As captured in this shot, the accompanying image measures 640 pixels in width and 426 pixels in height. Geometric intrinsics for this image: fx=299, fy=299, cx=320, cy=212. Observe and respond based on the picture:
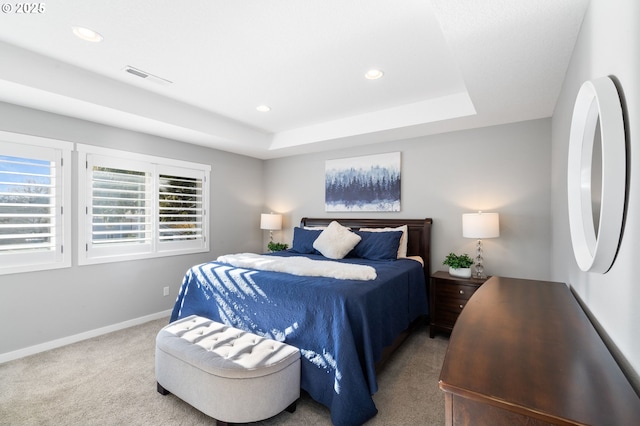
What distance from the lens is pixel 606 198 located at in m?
1.00

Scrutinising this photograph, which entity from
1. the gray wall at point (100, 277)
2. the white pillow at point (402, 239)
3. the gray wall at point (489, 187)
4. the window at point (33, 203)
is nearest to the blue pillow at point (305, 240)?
the gray wall at point (489, 187)

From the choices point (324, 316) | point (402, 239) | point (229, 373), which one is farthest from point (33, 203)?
point (402, 239)

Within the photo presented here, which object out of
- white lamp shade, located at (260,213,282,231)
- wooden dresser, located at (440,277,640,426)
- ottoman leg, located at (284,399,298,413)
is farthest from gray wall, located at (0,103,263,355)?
wooden dresser, located at (440,277,640,426)

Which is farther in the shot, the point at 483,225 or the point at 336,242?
the point at 336,242

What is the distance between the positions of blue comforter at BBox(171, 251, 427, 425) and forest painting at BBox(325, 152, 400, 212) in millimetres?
1442

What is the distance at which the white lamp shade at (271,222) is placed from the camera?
502 cm

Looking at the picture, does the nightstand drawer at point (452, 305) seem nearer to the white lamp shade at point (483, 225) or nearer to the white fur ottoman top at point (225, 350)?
the white lamp shade at point (483, 225)

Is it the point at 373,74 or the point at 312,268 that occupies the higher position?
→ the point at 373,74

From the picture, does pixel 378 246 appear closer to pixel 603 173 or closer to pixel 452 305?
pixel 452 305

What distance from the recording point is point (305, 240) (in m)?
4.24

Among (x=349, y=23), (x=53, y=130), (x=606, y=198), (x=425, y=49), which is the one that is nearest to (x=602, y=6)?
(x=606, y=198)

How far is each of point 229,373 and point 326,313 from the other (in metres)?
0.70

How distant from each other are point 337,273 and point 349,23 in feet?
6.06

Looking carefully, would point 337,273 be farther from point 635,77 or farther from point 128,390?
point 635,77
